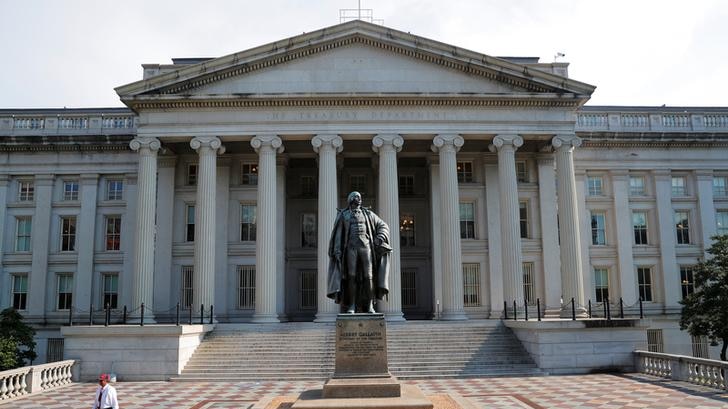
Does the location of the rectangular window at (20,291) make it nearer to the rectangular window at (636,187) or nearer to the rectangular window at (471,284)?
the rectangular window at (471,284)

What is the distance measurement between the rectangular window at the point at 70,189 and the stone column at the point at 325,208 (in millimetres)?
15943

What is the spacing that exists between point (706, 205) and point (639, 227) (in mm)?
4011

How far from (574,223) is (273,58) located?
1678 centimetres

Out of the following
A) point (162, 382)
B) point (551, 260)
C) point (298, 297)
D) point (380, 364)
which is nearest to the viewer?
point (380, 364)

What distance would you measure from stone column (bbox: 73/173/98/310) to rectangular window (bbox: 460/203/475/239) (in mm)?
20409

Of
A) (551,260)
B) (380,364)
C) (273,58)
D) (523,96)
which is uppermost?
(273,58)

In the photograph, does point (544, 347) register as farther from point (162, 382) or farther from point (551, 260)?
point (162, 382)

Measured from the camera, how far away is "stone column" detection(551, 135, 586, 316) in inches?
1243

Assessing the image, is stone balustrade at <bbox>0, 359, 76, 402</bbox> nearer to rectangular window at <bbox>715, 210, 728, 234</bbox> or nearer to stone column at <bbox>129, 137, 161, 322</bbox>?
stone column at <bbox>129, 137, 161, 322</bbox>

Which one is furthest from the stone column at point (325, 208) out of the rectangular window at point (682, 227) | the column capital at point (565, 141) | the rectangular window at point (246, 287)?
the rectangular window at point (682, 227)

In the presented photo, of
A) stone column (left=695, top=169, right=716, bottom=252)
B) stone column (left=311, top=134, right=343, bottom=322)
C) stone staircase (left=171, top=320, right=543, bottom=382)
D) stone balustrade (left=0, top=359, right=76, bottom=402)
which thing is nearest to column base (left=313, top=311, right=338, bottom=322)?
stone column (left=311, top=134, right=343, bottom=322)

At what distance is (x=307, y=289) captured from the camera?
37.8 m

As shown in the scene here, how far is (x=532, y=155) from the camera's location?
121 feet

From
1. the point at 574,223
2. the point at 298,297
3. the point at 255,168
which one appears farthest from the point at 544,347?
the point at 255,168
